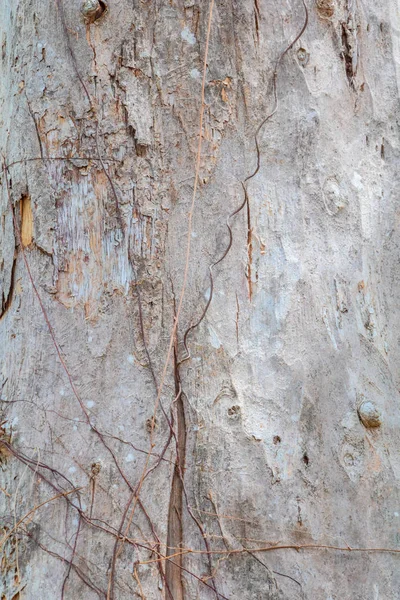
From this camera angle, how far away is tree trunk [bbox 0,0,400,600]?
1.75 m

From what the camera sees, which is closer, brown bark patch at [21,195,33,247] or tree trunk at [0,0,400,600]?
tree trunk at [0,0,400,600]

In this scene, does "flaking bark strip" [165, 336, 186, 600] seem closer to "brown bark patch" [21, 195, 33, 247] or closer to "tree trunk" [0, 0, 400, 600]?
"tree trunk" [0, 0, 400, 600]

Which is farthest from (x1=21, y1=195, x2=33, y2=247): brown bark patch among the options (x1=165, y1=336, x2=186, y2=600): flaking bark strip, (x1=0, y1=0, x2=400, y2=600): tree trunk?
(x1=165, y1=336, x2=186, y2=600): flaking bark strip

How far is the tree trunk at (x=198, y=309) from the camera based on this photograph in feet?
5.74

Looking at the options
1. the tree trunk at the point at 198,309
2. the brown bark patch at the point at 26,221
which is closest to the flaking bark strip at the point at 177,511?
the tree trunk at the point at 198,309

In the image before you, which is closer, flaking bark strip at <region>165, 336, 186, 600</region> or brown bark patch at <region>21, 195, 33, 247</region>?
flaking bark strip at <region>165, 336, 186, 600</region>

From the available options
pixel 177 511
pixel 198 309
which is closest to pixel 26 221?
pixel 198 309

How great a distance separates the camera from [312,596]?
1727mm

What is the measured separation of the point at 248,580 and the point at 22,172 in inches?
48.1

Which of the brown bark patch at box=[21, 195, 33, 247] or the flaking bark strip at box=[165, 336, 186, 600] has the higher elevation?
the brown bark patch at box=[21, 195, 33, 247]

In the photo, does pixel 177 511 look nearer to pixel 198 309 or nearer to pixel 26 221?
pixel 198 309

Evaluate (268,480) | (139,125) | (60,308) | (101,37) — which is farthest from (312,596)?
(101,37)

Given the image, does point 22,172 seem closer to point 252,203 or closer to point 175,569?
point 252,203

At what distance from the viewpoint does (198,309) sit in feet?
6.03
